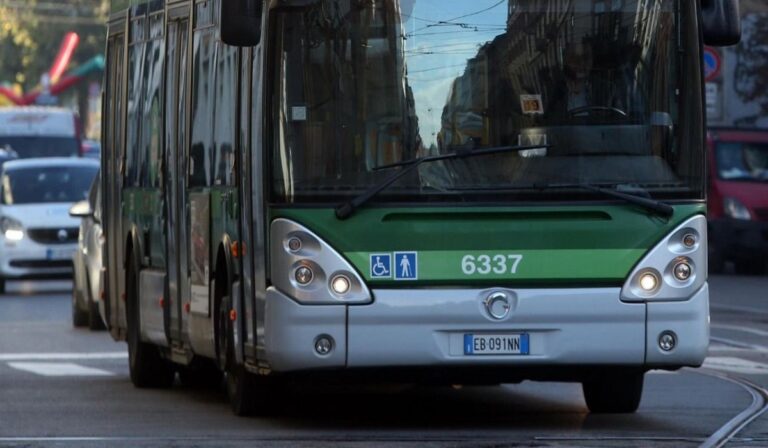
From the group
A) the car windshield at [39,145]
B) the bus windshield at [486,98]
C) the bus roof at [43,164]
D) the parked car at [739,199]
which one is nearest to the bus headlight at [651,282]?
the bus windshield at [486,98]

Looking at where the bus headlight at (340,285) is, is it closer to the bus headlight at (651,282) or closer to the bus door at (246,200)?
the bus door at (246,200)

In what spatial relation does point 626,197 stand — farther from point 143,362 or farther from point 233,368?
point 143,362

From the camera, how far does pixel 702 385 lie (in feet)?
49.9

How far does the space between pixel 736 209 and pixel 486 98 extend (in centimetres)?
2007

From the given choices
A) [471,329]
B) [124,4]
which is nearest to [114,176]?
[124,4]

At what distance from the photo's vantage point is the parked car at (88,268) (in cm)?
2228

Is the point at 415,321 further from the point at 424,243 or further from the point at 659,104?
the point at 659,104

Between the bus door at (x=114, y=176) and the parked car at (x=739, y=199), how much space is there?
605 inches

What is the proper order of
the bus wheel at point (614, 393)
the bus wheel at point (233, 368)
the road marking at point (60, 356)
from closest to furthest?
the bus wheel at point (233, 368), the bus wheel at point (614, 393), the road marking at point (60, 356)

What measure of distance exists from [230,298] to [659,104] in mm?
2477

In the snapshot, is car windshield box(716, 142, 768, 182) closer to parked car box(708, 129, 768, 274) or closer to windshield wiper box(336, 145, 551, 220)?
parked car box(708, 129, 768, 274)

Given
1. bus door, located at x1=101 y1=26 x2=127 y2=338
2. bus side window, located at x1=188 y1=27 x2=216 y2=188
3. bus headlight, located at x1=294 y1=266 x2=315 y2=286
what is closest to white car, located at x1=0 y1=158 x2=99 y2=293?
bus door, located at x1=101 y1=26 x2=127 y2=338

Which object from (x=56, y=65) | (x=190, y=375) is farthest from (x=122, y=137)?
(x=56, y=65)

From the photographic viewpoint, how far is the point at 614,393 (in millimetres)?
12906
